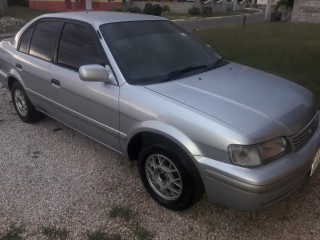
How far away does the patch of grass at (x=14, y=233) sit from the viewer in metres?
2.83

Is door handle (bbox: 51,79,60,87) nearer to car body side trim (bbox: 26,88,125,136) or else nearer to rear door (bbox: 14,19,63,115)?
rear door (bbox: 14,19,63,115)

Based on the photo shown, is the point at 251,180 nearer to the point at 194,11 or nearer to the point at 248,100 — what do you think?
the point at 248,100

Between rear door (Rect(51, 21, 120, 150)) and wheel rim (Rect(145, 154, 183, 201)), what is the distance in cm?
47

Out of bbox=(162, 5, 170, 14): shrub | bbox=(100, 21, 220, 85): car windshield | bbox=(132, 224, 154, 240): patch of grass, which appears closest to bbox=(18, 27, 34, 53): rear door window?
bbox=(100, 21, 220, 85): car windshield

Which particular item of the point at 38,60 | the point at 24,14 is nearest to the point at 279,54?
the point at 38,60

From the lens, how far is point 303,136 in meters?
2.90

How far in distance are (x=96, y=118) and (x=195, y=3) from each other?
32121mm

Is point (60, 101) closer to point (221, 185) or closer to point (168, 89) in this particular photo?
point (168, 89)

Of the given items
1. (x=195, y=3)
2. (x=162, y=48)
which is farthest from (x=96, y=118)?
(x=195, y=3)

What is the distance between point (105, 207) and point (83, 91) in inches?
47.2

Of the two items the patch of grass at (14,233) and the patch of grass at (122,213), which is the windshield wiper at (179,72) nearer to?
the patch of grass at (122,213)

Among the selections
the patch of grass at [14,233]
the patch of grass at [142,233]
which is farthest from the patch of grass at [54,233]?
the patch of grass at [142,233]

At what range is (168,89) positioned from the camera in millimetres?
3070

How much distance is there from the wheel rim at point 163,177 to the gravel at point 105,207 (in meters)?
0.16
